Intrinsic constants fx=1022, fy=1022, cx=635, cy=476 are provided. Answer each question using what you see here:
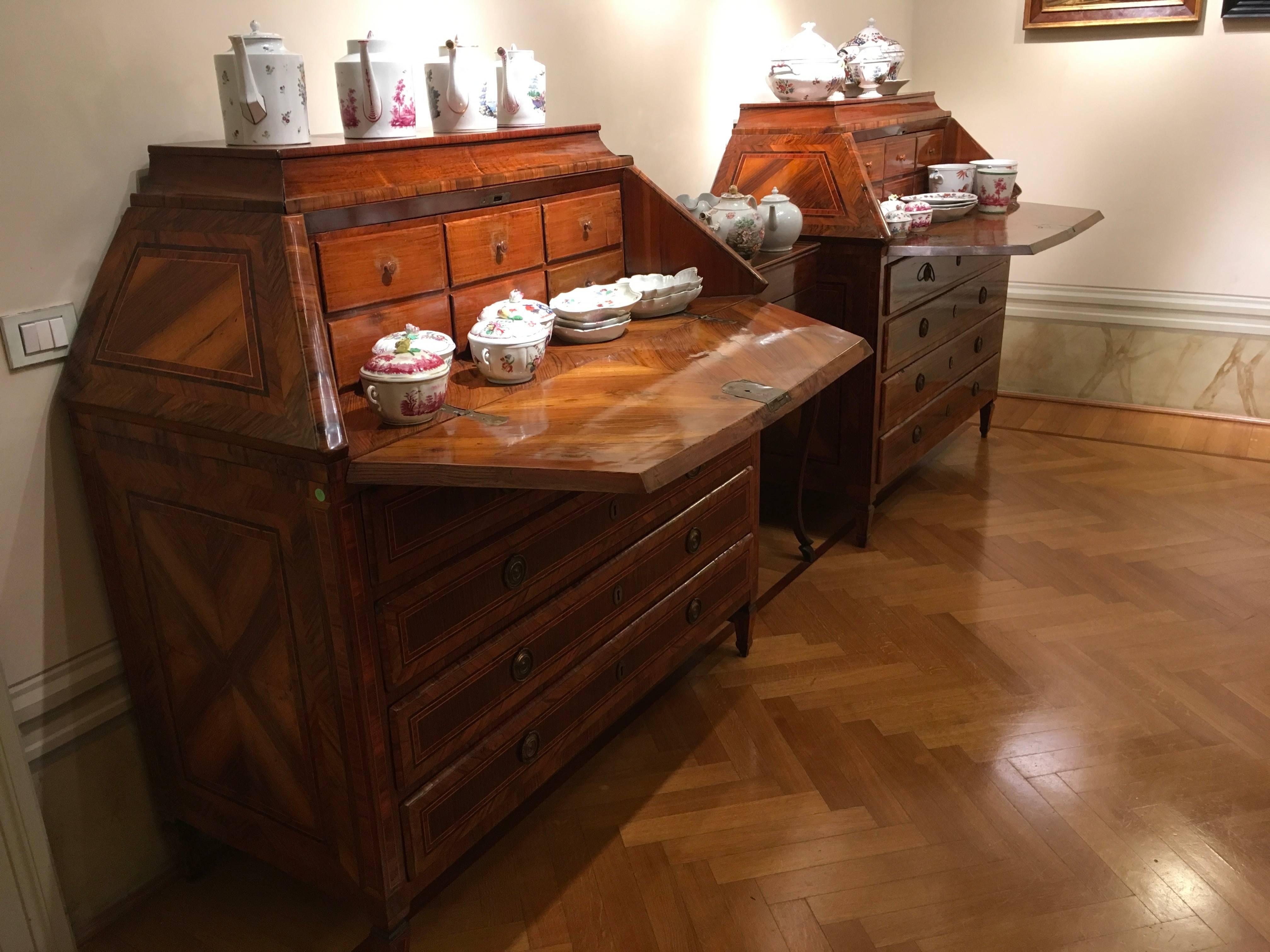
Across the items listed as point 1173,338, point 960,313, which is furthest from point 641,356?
point 1173,338

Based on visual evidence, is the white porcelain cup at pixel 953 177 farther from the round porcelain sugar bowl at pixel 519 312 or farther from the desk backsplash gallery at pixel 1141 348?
the round porcelain sugar bowl at pixel 519 312

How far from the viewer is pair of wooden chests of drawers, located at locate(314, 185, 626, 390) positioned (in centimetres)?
165

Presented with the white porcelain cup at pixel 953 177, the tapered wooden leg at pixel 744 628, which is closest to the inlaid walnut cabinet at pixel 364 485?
the tapered wooden leg at pixel 744 628

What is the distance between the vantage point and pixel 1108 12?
13.6 feet

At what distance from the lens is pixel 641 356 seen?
1.92 m

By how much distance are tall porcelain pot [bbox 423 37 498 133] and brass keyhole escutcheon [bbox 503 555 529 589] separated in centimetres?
80

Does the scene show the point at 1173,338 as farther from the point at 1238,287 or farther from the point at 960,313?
the point at 960,313

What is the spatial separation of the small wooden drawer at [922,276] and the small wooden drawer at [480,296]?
53.5 inches

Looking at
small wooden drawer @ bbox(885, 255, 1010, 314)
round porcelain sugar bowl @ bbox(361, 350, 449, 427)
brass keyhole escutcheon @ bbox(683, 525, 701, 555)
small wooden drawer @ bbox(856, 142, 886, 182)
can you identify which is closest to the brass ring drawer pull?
brass keyhole escutcheon @ bbox(683, 525, 701, 555)

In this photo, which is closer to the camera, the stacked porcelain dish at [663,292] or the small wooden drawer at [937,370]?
the stacked porcelain dish at [663,292]

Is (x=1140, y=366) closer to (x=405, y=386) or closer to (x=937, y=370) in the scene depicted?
(x=937, y=370)

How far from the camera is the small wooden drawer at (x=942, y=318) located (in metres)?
3.14

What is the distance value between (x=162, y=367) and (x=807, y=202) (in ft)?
6.84

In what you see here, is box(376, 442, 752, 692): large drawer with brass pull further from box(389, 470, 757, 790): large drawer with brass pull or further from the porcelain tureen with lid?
the porcelain tureen with lid
